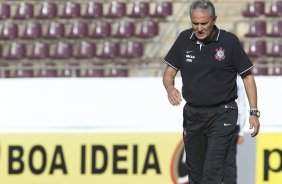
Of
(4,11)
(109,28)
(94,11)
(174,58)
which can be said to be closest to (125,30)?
(109,28)

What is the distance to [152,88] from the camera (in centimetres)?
654

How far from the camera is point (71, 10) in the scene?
47.7 feet

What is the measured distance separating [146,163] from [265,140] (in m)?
1.01

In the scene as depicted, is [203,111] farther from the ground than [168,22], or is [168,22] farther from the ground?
[168,22]

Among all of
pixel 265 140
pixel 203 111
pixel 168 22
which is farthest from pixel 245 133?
pixel 168 22

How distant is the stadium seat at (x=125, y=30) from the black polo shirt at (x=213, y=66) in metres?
8.99

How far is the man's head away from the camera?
4820 mm

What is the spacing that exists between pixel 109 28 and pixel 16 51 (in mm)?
1757

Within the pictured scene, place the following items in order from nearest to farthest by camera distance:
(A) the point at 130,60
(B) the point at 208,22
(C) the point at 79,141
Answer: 1. (B) the point at 208,22
2. (C) the point at 79,141
3. (A) the point at 130,60

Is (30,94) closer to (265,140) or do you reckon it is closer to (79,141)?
(79,141)

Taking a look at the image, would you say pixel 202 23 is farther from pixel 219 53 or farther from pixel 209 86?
pixel 209 86

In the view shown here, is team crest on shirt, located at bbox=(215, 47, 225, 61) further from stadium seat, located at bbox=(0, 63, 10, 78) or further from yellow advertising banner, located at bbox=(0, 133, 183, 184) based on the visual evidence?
stadium seat, located at bbox=(0, 63, 10, 78)

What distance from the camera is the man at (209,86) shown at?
196 inches

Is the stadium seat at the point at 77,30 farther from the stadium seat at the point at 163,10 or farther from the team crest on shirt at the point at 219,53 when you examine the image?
the team crest on shirt at the point at 219,53
